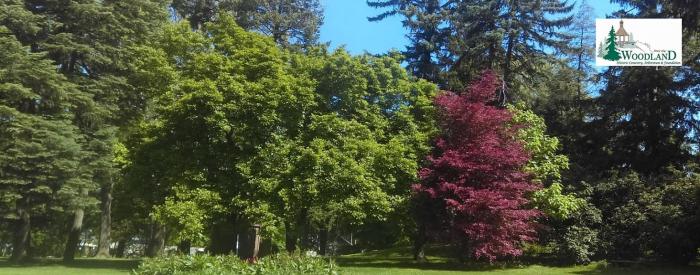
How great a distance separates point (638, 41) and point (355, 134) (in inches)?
501

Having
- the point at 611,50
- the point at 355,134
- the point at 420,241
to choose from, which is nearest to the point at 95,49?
the point at 355,134

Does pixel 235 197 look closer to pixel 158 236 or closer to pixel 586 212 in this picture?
Answer: pixel 586 212

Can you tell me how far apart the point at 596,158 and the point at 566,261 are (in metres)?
8.19

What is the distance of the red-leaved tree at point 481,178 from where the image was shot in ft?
66.7

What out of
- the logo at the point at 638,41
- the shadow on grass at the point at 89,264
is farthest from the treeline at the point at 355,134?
the shadow on grass at the point at 89,264

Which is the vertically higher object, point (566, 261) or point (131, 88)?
point (131, 88)

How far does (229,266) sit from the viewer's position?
12.1 metres

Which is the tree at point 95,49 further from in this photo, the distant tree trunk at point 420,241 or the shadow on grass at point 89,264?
the distant tree trunk at point 420,241

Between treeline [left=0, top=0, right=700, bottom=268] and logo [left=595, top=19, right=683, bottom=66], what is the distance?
150 centimetres

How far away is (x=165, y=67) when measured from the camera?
89.9 ft

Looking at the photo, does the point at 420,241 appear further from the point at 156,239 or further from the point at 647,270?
the point at 156,239

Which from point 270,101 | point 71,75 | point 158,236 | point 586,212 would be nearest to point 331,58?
point 270,101

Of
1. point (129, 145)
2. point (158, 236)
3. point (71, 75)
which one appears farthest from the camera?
point (158, 236)

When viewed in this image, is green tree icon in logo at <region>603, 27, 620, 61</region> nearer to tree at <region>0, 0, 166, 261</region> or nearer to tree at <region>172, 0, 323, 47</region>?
tree at <region>172, 0, 323, 47</region>
